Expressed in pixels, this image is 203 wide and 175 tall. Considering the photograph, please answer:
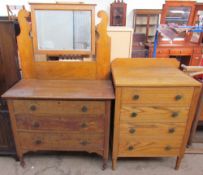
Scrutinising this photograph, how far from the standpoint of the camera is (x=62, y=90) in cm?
135

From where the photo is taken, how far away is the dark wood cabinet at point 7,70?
1429mm

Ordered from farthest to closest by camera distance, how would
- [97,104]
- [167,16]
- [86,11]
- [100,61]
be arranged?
[167,16]
[100,61]
[86,11]
[97,104]

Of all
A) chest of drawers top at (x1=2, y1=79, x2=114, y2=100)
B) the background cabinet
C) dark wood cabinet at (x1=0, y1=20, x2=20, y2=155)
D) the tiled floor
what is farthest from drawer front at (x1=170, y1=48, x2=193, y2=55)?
dark wood cabinet at (x1=0, y1=20, x2=20, y2=155)

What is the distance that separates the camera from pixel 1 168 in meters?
1.53

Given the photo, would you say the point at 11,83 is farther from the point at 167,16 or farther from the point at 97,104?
the point at 167,16

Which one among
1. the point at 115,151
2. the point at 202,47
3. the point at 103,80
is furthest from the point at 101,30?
the point at 202,47

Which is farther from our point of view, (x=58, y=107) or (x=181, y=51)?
(x=181, y=51)

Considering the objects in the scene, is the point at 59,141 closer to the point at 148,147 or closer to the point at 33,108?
the point at 33,108

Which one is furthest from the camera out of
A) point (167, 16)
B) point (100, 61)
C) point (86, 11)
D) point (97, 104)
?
point (167, 16)

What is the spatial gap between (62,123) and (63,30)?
77 cm

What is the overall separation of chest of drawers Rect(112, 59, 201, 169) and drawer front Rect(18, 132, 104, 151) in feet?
0.57

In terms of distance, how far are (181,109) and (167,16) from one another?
2.85 metres

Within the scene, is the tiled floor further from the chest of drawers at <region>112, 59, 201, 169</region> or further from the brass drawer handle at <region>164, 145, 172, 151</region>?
the brass drawer handle at <region>164, 145, 172, 151</region>

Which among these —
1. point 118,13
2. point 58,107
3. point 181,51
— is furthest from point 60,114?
point 118,13
